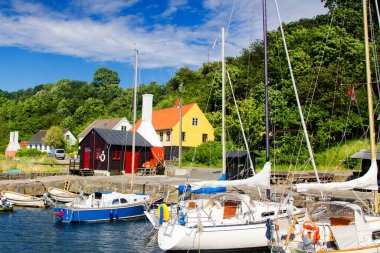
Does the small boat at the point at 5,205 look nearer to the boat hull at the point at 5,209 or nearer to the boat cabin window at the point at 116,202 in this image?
the boat hull at the point at 5,209

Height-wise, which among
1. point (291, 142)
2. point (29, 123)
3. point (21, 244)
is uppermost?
point (29, 123)

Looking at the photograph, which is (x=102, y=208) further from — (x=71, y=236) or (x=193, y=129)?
(x=193, y=129)

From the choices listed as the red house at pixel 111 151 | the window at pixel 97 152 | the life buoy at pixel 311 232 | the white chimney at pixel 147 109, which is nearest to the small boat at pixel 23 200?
the red house at pixel 111 151

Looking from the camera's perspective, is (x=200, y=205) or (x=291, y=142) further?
(x=291, y=142)

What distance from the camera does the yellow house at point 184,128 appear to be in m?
63.1

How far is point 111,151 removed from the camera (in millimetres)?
44625

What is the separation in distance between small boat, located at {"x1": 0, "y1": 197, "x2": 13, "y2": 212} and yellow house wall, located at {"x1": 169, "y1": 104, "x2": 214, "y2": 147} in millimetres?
35594

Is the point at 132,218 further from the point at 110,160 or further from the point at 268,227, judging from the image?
the point at 110,160

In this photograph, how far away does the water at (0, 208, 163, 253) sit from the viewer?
19656 mm

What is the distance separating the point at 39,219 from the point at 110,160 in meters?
18.0

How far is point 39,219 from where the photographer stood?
88.0 ft

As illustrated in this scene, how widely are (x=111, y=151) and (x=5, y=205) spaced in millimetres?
16621

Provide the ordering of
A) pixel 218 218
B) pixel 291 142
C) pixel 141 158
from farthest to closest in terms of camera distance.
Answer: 1. pixel 141 158
2. pixel 291 142
3. pixel 218 218

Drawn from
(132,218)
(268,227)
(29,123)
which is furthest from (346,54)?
(29,123)
